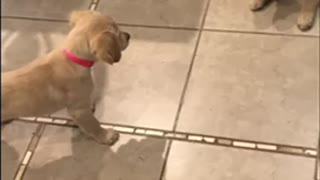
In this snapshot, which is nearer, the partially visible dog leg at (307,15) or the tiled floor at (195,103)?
the tiled floor at (195,103)

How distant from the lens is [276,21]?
177cm

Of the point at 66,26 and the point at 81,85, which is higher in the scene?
the point at 81,85

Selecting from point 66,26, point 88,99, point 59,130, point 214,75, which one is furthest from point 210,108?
point 66,26

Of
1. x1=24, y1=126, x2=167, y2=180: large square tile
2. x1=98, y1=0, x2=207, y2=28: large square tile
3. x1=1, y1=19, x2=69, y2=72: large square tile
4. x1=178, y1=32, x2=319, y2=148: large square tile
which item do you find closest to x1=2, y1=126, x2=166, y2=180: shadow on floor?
x1=24, y1=126, x2=167, y2=180: large square tile

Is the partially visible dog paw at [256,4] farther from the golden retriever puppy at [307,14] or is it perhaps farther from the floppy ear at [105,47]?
the floppy ear at [105,47]

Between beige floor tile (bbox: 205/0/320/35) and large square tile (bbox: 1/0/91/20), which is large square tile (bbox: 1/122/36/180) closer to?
large square tile (bbox: 1/0/91/20)

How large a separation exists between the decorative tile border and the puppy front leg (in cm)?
5

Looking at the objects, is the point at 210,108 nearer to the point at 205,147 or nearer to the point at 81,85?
the point at 205,147

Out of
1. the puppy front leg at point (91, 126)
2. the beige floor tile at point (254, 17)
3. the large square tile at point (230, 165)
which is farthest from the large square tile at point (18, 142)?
the beige floor tile at point (254, 17)

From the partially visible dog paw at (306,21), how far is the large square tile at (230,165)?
1.54ft

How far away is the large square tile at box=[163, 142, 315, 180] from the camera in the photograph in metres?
1.45

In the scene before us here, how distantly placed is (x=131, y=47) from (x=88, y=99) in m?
0.38

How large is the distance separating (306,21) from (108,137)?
2.40ft

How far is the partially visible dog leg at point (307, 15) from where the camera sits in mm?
1713
